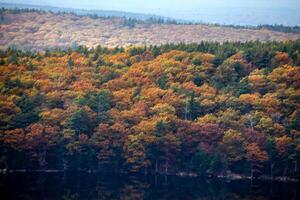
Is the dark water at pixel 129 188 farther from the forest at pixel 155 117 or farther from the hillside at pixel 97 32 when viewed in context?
the hillside at pixel 97 32

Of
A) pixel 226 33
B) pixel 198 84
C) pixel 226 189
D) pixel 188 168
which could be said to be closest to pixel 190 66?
pixel 198 84

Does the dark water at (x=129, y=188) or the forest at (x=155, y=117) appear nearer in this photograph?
the dark water at (x=129, y=188)

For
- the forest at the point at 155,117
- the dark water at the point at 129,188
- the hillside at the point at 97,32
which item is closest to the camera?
the dark water at the point at 129,188

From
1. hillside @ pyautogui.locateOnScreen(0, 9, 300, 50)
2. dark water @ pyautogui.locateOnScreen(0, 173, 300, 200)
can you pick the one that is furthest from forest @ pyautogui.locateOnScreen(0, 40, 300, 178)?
hillside @ pyautogui.locateOnScreen(0, 9, 300, 50)

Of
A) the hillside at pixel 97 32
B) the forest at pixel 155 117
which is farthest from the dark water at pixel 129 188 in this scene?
the hillside at pixel 97 32

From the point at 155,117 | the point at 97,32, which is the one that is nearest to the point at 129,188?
the point at 155,117
